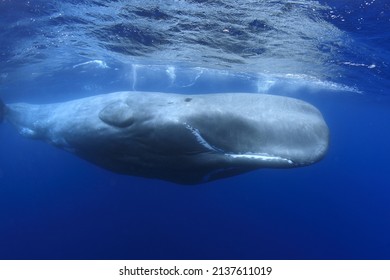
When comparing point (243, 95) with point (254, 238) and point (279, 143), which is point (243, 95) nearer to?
point (279, 143)

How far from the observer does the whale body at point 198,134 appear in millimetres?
4512

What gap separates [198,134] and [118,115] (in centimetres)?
165

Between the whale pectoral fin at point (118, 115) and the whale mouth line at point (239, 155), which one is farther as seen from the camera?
the whale pectoral fin at point (118, 115)

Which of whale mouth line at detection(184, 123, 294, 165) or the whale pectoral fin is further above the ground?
whale mouth line at detection(184, 123, 294, 165)

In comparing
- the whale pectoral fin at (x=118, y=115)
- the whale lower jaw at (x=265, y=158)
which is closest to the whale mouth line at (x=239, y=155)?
the whale lower jaw at (x=265, y=158)

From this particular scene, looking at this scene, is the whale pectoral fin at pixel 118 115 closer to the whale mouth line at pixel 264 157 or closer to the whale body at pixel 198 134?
the whale body at pixel 198 134

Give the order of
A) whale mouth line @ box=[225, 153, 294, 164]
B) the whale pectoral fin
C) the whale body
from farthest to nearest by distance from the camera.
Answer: the whale pectoral fin, the whale body, whale mouth line @ box=[225, 153, 294, 164]

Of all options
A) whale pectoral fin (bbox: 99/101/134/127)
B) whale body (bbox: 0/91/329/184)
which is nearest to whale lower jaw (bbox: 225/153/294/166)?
whale body (bbox: 0/91/329/184)

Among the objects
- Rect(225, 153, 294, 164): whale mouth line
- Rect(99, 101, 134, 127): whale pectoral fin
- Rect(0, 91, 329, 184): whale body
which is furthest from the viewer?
Rect(99, 101, 134, 127): whale pectoral fin

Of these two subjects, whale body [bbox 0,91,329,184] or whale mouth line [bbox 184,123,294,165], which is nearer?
whale mouth line [bbox 184,123,294,165]

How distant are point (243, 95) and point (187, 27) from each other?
32.4ft

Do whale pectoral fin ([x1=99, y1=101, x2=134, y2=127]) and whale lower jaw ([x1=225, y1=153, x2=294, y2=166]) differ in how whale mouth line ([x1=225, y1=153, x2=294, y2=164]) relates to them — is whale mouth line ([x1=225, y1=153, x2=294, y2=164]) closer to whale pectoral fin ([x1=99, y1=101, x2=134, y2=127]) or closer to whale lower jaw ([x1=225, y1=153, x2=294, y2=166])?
whale lower jaw ([x1=225, y1=153, x2=294, y2=166])

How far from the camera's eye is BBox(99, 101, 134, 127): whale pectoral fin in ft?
18.6

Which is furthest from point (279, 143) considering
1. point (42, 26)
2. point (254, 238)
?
point (254, 238)
